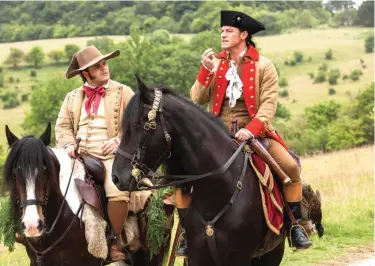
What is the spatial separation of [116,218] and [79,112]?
4.09 feet

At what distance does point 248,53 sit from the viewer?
6.37 metres

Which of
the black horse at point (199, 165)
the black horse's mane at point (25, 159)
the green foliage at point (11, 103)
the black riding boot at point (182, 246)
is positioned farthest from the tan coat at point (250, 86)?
the green foliage at point (11, 103)

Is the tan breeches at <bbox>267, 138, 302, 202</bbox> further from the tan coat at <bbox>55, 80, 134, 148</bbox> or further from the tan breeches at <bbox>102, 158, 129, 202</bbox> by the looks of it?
the tan coat at <bbox>55, 80, 134, 148</bbox>

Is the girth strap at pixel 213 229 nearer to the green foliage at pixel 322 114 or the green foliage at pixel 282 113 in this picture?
the green foliage at pixel 282 113

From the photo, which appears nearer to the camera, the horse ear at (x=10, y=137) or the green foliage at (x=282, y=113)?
the horse ear at (x=10, y=137)

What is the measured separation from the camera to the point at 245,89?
6273 mm

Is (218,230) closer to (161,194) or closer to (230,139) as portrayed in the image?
(230,139)

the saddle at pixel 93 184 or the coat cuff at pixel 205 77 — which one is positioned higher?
the coat cuff at pixel 205 77

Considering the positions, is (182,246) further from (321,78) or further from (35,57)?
(35,57)

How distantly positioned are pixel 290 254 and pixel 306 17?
11699cm

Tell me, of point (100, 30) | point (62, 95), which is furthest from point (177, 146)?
point (100, 30)

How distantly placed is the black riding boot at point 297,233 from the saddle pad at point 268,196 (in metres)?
0.33

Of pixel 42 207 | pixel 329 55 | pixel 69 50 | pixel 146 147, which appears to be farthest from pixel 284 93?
pixel 146 147

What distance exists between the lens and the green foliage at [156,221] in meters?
7.02
